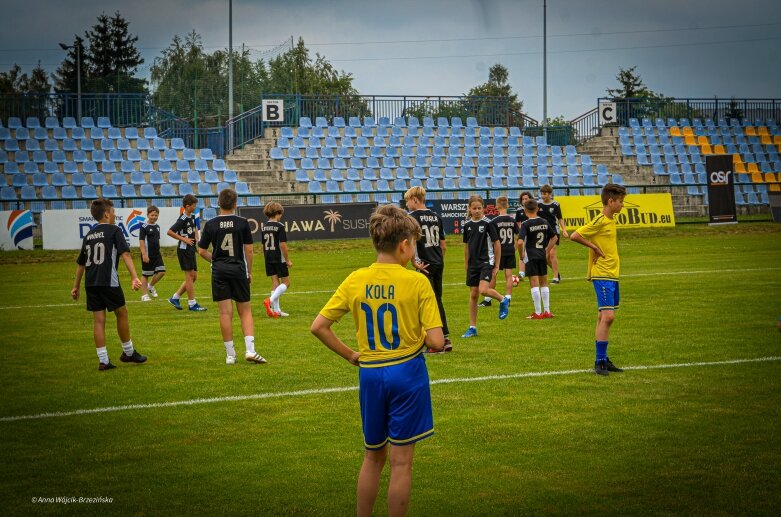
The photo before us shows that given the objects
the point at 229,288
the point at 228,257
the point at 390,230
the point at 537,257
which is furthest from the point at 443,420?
the point at 537,257

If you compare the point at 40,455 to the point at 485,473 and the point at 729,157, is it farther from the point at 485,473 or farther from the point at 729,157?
the point at 729,157

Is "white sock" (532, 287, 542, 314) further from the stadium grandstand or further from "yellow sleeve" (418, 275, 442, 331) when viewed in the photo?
the stadium grandstand

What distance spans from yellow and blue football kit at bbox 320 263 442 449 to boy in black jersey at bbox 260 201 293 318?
1145 cm

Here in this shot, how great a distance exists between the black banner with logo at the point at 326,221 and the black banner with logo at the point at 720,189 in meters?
14.4

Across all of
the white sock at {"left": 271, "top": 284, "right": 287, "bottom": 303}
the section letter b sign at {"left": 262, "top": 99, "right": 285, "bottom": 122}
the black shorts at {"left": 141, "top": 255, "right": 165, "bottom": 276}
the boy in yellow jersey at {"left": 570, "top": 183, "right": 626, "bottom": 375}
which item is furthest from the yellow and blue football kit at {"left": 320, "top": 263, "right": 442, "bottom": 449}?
the section letter b sign at {"left": 262, "top": 99, "right": 285, "bottom": 122}

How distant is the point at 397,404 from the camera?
5438mm

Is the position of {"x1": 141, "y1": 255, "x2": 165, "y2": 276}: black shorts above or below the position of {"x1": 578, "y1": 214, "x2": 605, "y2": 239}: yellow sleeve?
below

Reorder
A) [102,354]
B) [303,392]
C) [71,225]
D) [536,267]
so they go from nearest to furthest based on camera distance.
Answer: [303,392] → [102,354] → [536,267] → [71,225]

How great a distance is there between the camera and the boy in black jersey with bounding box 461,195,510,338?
13883 mm

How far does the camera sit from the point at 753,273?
22.1 m

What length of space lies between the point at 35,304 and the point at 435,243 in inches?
416

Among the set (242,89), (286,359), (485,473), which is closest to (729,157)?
(242,89)

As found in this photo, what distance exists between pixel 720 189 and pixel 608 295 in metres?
29.8

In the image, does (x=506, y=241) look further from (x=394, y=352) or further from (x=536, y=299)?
(x=394, y=352)
